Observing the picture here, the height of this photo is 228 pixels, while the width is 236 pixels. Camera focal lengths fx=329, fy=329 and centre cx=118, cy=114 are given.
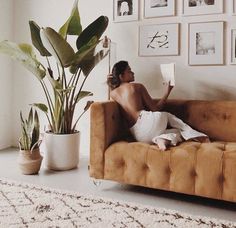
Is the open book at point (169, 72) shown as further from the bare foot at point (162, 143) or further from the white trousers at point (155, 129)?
the bare foot at point (162, 143)

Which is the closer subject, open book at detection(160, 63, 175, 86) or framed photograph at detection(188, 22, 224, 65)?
open book at detection(160, 63, 175, 86)

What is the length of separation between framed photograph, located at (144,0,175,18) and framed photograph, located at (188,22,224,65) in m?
0.26

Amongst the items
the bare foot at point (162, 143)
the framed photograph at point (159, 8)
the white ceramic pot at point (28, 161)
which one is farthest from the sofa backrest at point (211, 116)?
the white ceramic pot at point (28, 161)

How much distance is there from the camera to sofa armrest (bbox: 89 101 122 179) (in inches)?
101

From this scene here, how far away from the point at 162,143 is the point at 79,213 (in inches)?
31.2

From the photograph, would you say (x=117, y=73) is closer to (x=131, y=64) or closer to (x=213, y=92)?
(x=131, y=64)

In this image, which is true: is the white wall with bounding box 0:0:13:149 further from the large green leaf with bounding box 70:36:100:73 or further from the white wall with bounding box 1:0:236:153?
the large green leaf with bounding box 70:36:100:73

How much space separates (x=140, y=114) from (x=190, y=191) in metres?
0.77

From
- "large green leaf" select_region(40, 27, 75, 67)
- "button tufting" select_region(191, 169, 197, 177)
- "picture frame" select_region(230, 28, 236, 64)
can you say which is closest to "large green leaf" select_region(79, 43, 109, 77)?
"large green leaf" select_region(40, 27, 75, 67)

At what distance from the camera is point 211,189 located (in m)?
2.22

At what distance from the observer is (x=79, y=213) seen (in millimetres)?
2145

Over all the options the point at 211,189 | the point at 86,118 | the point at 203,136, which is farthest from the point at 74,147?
the point at 211,189

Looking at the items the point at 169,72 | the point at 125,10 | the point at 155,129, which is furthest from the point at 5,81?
the point at 155,129

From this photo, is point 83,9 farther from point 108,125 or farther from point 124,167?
point 124,167
